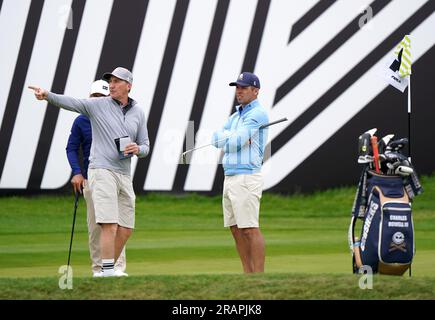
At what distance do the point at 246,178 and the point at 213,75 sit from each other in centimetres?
1005

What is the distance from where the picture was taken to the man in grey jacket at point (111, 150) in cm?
771

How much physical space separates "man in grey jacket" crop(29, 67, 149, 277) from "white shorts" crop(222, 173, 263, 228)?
718mm

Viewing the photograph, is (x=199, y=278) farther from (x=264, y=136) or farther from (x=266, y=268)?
(x=266, y=268)

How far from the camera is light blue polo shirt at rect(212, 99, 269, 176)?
7867 mm

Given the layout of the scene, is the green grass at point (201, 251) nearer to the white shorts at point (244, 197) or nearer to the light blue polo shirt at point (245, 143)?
the white shorts at point (244, 197)

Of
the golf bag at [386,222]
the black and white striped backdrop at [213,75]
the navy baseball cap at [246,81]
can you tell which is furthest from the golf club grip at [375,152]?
the black and white striped backdrop at [213,75]

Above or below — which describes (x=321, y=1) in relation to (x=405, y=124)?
above

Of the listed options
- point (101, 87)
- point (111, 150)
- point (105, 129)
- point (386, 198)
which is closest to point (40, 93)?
point (105, 129)

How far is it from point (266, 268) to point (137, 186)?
8.56m

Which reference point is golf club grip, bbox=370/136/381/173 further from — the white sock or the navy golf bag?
the white sock

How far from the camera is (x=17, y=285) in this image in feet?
20.9

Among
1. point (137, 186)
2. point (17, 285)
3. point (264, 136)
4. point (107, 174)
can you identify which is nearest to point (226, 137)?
point (264, 136)
